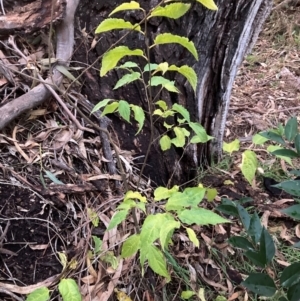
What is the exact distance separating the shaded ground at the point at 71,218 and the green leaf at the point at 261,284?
35 cm

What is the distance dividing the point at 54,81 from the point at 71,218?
0.43 m

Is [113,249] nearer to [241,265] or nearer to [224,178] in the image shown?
[241,265]

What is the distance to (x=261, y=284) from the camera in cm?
94

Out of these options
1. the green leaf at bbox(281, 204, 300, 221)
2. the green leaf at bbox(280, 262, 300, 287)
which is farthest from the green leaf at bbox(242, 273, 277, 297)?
the green leaf at bbox(281, 204, 300, 221)

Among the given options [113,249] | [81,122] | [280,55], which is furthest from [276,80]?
[113,249]

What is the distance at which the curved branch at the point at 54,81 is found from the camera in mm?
1292

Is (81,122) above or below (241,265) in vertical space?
above

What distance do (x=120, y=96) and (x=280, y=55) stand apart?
225cm

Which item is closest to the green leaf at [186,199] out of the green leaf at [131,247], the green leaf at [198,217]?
the green leaf at [198,217]

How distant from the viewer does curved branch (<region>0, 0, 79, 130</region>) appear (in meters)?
1.29

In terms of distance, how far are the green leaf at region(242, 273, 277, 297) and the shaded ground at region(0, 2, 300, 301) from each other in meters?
0.35

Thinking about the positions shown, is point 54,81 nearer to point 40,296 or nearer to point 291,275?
point 40,296

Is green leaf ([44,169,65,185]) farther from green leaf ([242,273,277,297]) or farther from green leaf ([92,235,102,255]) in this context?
green leaf ([242,273,277,297])

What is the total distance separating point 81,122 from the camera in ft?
4.66
